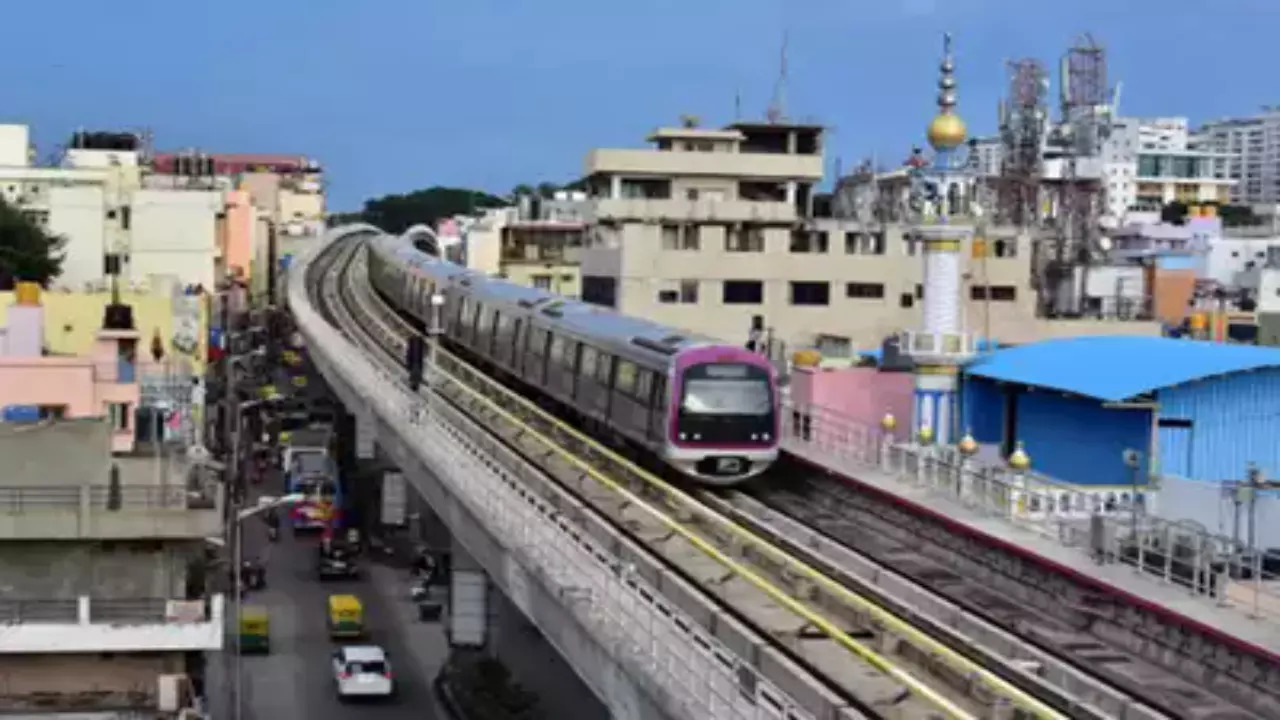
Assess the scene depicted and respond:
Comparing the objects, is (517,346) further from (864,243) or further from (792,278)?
(864,243)

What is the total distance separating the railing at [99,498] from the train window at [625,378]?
7930 millimetres

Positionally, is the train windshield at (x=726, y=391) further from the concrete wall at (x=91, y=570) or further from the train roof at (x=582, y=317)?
the concrete wall at (x=91, y=570)

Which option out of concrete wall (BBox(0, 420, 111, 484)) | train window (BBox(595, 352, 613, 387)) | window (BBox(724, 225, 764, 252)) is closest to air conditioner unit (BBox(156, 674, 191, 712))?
concrete wall (BBox(0, 420, 111, 484))

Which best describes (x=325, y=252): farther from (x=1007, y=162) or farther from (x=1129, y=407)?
(x=1129, y=407)

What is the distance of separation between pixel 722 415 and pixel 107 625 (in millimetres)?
8758

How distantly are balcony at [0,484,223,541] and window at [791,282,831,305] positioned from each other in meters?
27.3

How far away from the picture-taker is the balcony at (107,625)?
52.9 ft

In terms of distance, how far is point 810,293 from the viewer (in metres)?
43.1

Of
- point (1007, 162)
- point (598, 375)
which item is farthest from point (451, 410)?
point (1007, 162)

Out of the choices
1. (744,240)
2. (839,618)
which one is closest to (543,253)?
(744,240)

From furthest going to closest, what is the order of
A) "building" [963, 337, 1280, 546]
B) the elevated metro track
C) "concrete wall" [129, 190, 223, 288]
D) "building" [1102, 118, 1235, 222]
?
1. "building" [1102, 118, 1235, 222]
2. "concrete wall" [129, 190, 223, 288]
3. "building" [963, 337, 1280, 546]
4. the elevated metro track

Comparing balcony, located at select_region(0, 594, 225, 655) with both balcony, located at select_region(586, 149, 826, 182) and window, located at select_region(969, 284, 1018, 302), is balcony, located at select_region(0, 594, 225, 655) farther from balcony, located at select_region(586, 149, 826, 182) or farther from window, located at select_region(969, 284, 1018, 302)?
balcony, located at select_region(586, 149, 826, 182)

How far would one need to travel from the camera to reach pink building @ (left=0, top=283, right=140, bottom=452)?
70.8ft

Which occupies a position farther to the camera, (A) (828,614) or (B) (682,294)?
(B) (682,294)
